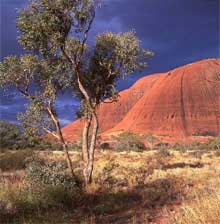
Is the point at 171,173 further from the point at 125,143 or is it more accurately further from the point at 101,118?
the point at 101,118

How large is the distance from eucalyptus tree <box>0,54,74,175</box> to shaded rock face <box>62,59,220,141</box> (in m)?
81.9

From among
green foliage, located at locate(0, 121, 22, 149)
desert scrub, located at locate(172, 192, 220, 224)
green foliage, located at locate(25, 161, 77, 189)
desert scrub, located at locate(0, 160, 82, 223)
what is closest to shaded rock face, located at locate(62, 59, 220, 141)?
green foliage, located at locate(0, 121, 22, 149)

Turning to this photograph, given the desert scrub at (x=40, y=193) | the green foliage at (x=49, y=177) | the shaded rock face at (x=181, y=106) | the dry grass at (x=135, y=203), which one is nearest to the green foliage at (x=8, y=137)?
the dry grass at (x=135, y=203)

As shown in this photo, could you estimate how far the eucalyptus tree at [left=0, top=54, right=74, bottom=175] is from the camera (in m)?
16.2

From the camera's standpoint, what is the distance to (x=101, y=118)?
136 meters

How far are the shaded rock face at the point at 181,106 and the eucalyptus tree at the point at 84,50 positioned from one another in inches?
3188

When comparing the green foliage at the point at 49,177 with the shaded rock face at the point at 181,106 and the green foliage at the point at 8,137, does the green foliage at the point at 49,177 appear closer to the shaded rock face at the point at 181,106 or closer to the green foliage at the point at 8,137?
the green foliage at the point at 8,137

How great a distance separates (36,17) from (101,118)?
119982 millimetres

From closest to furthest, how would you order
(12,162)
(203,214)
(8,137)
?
(203,214), (12,162), (8,137)

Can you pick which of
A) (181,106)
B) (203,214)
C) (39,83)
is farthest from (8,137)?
(181,106)

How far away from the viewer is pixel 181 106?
4146 inches

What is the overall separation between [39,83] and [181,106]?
90.3 metres

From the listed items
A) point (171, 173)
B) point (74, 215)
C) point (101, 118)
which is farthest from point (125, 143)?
point (101, 118)

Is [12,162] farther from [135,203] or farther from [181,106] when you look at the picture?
[181,106]
